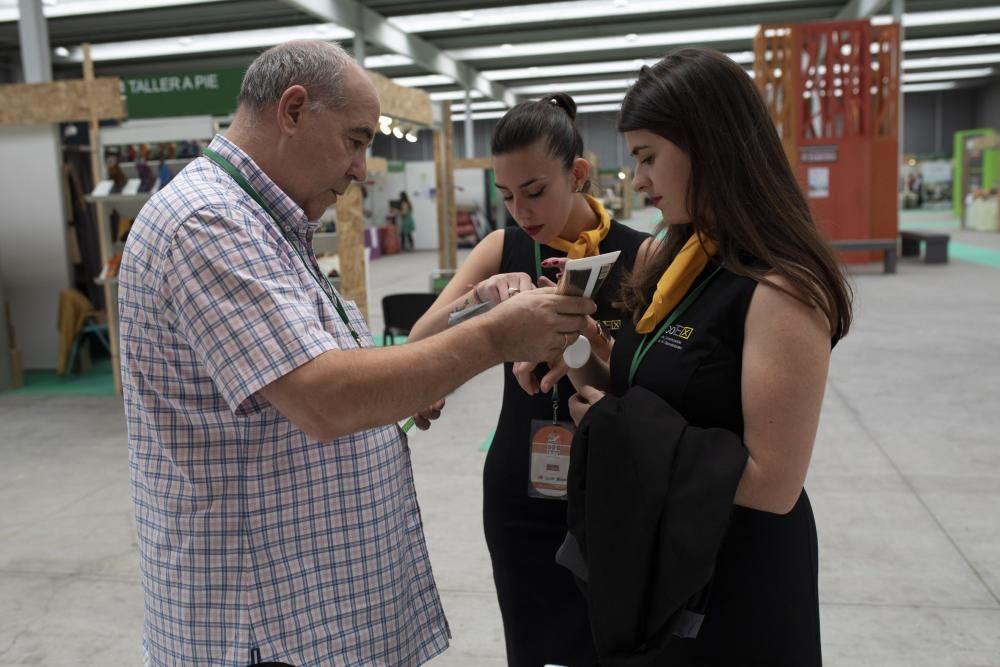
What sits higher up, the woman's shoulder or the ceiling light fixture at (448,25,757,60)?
the ceiling light fixture at (448,25,757,60)

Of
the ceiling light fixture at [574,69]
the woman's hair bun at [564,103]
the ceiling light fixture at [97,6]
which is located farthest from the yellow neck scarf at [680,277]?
the ceiling light fixture at [574,69]

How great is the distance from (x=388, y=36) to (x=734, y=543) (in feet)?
50.7

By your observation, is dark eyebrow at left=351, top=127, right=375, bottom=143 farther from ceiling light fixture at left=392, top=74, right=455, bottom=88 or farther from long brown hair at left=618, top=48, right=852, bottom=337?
ceiling light fixture at left=392, top=74, right=455, bottom=88

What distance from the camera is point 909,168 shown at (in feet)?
110

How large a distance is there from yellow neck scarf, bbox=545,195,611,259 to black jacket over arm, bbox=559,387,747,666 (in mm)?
681

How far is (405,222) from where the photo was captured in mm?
22453

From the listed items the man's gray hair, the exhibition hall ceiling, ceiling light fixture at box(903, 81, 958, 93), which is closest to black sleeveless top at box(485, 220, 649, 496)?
the man's gray hair

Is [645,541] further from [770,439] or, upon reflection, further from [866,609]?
[866,609]

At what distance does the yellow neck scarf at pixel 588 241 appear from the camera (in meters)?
2.00

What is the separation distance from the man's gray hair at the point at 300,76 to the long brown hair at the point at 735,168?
0.53 metres

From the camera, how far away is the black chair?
6.59 meters

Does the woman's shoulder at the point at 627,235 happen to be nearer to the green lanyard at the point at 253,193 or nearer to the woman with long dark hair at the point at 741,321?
the woman with long dark hair at the point at 741,321

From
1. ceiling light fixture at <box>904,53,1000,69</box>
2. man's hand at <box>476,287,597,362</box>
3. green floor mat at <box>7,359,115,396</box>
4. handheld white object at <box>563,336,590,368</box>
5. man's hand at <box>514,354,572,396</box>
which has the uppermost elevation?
ceiling light fixture at <box>904,53,1000,69</box>

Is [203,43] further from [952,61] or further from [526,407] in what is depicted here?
[952,61]
